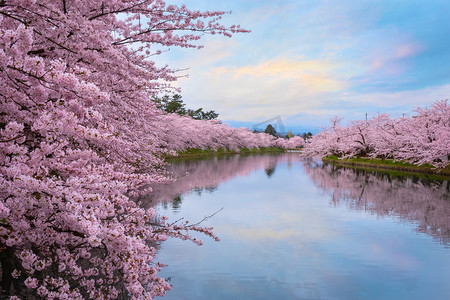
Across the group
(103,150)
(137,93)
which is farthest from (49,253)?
(137,93)

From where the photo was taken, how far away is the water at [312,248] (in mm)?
8102

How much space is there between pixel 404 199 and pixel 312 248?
10.9 metres

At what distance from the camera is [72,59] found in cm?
589

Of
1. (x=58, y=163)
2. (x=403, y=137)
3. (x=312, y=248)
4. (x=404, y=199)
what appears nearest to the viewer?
(x=58, y=163)

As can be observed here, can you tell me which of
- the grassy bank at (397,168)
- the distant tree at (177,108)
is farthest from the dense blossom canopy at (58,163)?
the distant tree at (177,108)

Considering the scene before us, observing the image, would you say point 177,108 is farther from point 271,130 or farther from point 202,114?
point 271,130

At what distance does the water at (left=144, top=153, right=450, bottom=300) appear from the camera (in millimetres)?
8102

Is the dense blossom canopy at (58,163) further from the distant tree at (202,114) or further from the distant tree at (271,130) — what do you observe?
the distant tree at (271,130)

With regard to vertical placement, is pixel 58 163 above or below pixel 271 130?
below

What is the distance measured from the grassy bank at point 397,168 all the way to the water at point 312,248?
12.0 metres

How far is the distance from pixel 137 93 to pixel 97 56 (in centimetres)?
349

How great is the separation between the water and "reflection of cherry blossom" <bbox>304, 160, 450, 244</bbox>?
0.16 ft

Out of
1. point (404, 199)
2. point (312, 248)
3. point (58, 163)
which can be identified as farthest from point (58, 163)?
point (404, 199)

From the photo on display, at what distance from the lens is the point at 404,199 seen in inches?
758
